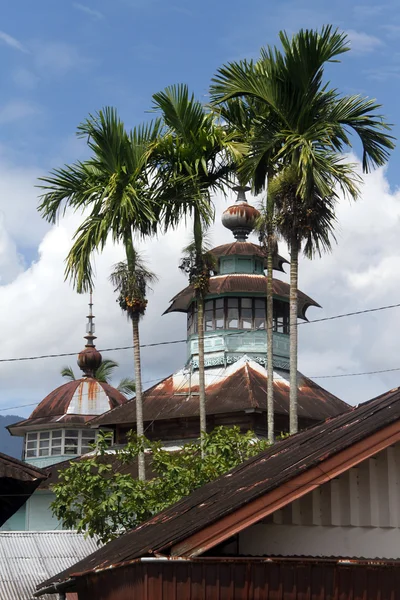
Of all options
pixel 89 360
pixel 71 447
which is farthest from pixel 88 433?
pixel 89 360

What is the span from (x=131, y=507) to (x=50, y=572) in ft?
14.3

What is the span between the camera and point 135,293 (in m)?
32.2

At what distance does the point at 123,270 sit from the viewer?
32.7 meters

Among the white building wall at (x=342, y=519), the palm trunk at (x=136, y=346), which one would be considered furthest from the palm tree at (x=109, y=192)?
the white building wall at (x=342, y=519)

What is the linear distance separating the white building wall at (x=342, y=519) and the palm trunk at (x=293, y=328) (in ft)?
65.5

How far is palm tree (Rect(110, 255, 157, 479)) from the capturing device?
32.2 meters

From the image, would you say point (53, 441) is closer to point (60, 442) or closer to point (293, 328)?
point (60, 442)

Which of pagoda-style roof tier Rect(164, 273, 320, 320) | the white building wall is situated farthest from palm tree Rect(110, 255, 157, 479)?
the white building wall

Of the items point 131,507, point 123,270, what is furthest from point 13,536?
point 123,270

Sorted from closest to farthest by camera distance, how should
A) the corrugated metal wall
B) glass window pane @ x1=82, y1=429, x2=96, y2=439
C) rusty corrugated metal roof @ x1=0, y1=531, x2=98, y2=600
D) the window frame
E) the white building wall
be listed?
1. the corrugated metal wall
2. the white building wall
3. rusty corrugated metal roof @ x1=0, y1=531, x2=98, y2=600
4. the window frame
5. glass window pane @ x1=82, y1=429, x2=96, y2=439

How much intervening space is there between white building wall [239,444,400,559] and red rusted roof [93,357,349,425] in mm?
31174

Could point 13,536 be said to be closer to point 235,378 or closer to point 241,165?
point 241,165

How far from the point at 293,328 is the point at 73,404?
31321 millimetres

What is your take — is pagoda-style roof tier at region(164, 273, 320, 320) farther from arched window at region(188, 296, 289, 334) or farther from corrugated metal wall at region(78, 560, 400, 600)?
corrugated metal wall at region(78, 560, 400, 600)
